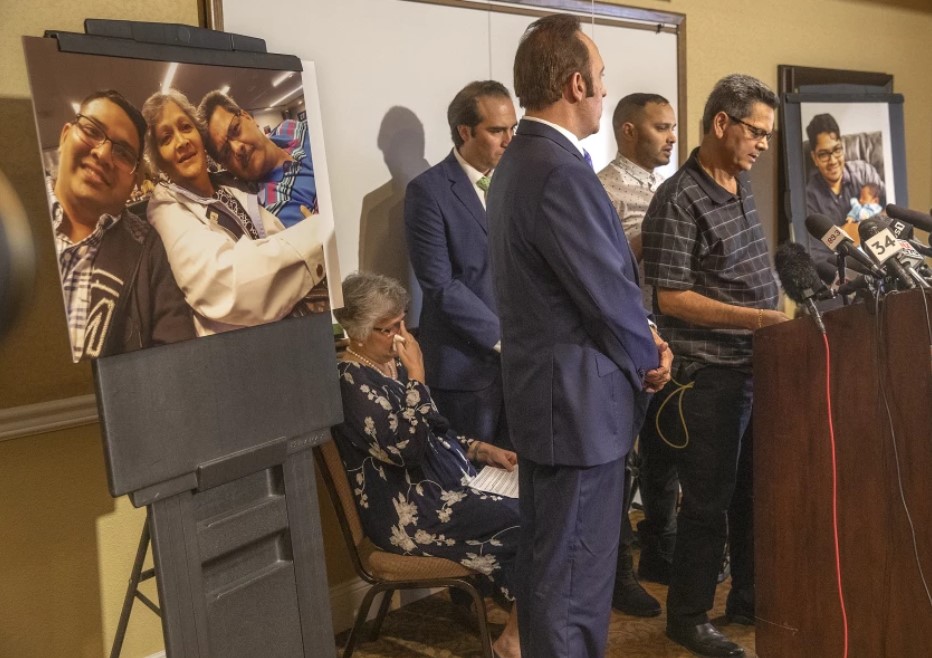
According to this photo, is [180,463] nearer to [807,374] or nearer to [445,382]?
[445,382]

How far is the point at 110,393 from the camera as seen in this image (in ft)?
5.73

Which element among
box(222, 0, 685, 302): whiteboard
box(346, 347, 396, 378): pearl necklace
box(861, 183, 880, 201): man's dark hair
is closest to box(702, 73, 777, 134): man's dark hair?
box(222, 0, 685, 302): whiteboard

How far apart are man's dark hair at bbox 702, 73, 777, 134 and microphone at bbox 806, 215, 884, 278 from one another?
1.39ft

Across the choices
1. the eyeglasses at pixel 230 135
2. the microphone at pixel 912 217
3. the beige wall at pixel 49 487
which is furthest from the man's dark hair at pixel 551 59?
the beige wall at pixel 49 487

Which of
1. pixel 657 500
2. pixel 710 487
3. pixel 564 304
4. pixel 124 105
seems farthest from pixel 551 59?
pixel 657 500

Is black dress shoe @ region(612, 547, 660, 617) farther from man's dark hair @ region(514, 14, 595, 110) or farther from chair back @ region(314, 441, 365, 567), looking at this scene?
man's dark hair @ region(514, 14, 595, 110)

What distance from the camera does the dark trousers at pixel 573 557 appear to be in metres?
2.09

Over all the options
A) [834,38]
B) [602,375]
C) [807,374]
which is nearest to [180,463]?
[602,375]

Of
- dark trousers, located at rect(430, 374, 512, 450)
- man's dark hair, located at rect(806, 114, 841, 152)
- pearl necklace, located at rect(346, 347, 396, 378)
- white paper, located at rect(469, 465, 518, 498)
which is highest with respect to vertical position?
man's dark hair, located at rect(806, 114, 841, 152)

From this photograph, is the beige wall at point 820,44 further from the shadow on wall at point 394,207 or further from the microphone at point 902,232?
the microphone at point 902,232

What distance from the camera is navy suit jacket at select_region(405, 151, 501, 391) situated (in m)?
2.83

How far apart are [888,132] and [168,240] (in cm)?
389

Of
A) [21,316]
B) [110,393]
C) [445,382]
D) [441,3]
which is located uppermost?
[441,3]

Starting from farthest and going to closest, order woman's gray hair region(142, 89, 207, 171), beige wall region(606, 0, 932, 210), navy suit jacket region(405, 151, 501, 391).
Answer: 1. beige wall region(606, 0, 932, 210)
2. navy suit jacket region(405, 151, 501, 391)
3. woman's gray hair region(142, 89, 207, 171)
